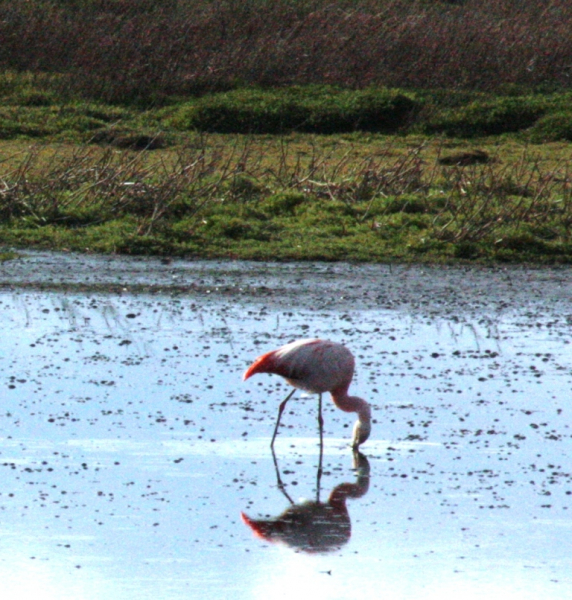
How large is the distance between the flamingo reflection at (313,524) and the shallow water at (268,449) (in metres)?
0.02

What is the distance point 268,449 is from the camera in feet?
24.6

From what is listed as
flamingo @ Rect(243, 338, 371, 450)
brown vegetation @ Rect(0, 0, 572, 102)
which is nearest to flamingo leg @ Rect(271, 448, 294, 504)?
flamingo @ Rect(243, 338, 371, 450)

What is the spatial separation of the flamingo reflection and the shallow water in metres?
0.02

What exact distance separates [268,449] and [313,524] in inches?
49.5

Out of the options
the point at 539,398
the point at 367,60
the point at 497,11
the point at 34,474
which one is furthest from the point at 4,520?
the point at 497,11

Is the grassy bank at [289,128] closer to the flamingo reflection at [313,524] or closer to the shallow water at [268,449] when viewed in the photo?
the shallow water at [268,449]

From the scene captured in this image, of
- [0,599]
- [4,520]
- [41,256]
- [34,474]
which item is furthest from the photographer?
[41,256]

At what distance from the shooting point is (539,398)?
8.73 m

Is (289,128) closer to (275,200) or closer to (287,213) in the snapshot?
(275,200)

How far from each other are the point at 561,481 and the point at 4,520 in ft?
9.25

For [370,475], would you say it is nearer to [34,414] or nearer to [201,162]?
[34,414]

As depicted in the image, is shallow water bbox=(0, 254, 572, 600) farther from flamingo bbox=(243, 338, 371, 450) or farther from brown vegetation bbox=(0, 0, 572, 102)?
brown vegetation bbox=(0, 0, 572, 102)

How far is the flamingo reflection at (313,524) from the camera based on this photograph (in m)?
6.03

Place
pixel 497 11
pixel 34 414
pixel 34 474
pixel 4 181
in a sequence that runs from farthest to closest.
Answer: pixel 497 11, pixel 4 181, pixel 34 414, pixel 34 474
